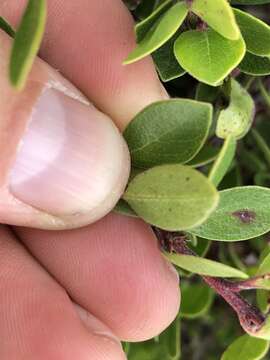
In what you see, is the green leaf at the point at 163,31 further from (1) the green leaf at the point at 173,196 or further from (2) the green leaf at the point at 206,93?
(2) the green leaf at the point at 206,93

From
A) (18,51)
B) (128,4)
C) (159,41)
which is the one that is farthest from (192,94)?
(18,51)

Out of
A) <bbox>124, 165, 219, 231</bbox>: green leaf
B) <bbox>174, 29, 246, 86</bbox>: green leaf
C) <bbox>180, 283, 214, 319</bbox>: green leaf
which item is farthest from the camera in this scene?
<bbox>180, 283, 214, 319</bbox>: green leaf

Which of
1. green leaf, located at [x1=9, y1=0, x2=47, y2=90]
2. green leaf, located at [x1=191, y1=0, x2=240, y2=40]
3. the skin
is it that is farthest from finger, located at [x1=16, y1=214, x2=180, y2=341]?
green leaf, located at [x1=9, y1=0, x2=47, y2=90]

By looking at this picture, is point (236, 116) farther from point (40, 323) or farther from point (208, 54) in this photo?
point (40, 323)

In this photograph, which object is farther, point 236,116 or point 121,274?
point 121,274

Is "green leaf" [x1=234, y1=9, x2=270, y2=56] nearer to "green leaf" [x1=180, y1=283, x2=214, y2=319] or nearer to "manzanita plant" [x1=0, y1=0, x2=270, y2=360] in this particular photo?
"manzanita plant" [x1=0, y1=0, x2=270, y2=360]

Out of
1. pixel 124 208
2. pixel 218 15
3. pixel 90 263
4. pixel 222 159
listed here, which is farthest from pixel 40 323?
pixel 218 15
